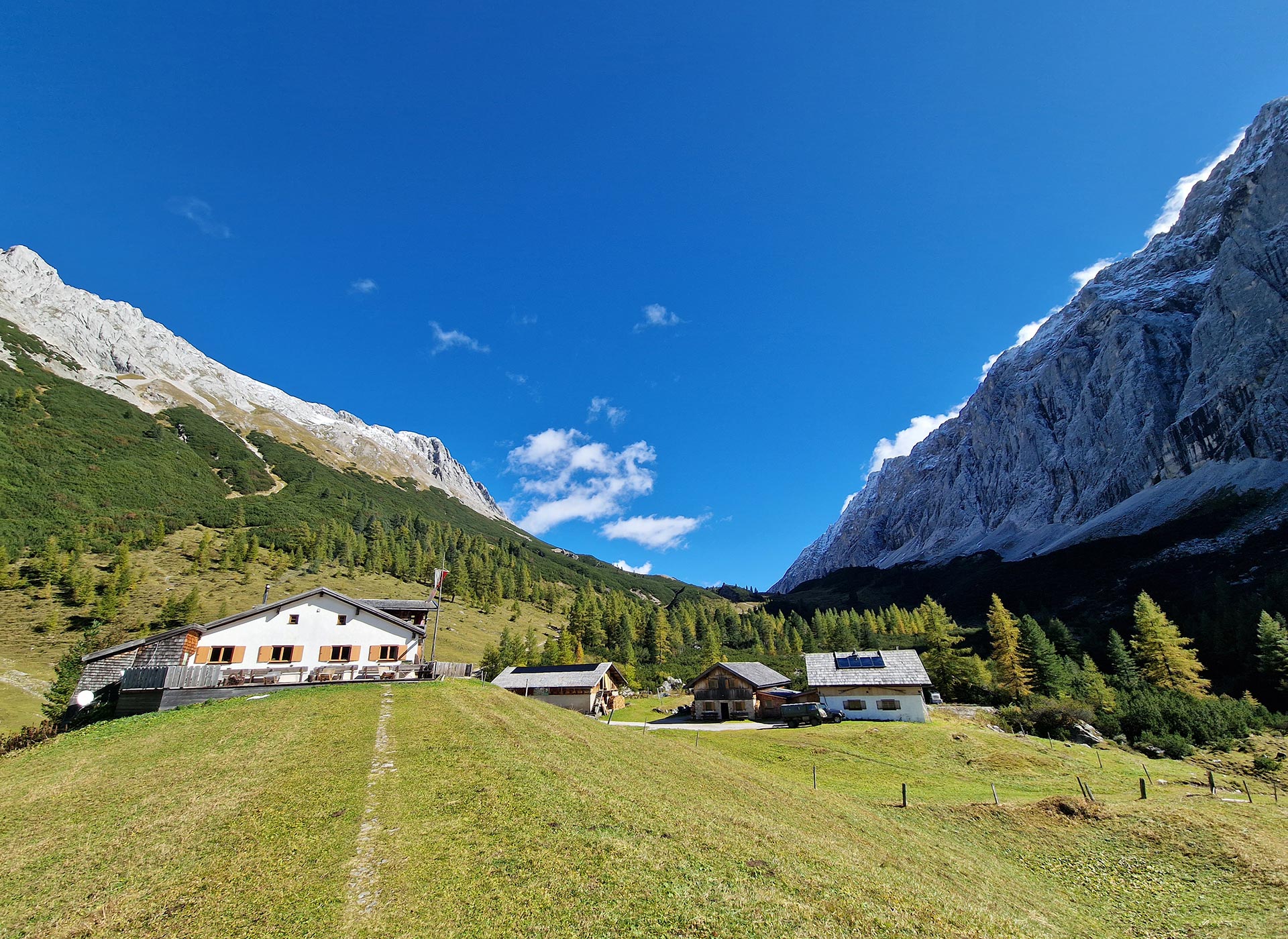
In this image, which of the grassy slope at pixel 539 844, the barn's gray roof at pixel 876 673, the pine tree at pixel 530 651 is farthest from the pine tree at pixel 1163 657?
the pine tree at pixel 530 651

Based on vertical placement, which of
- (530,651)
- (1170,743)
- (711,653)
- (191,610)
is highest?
(191,610)

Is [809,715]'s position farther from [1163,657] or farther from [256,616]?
[256,616]

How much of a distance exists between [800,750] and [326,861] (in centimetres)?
3909

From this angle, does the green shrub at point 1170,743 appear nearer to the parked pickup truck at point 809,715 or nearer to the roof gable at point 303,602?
the parked pickup truck at point 809,715

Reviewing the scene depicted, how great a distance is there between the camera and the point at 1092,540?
167000 millimetres

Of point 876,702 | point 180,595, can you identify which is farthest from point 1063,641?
point 180,595

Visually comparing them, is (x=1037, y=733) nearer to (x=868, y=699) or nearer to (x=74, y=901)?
(x=868, y=699)

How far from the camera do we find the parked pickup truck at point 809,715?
59500mm

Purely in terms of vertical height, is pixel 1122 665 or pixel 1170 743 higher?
pixel 1122 665

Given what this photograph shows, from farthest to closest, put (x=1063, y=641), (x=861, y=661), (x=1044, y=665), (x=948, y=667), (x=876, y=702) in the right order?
(x=1063, y=641) < (x=948, y=667) < (x=1044, y=665) < (x=861, y=661) < (x=876, y=702)

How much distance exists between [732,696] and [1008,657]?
1652 inches

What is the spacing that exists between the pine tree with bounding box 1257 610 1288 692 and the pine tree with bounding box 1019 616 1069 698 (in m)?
19.6

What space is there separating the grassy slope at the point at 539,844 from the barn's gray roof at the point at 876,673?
29304 mm

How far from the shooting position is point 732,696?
224ft
